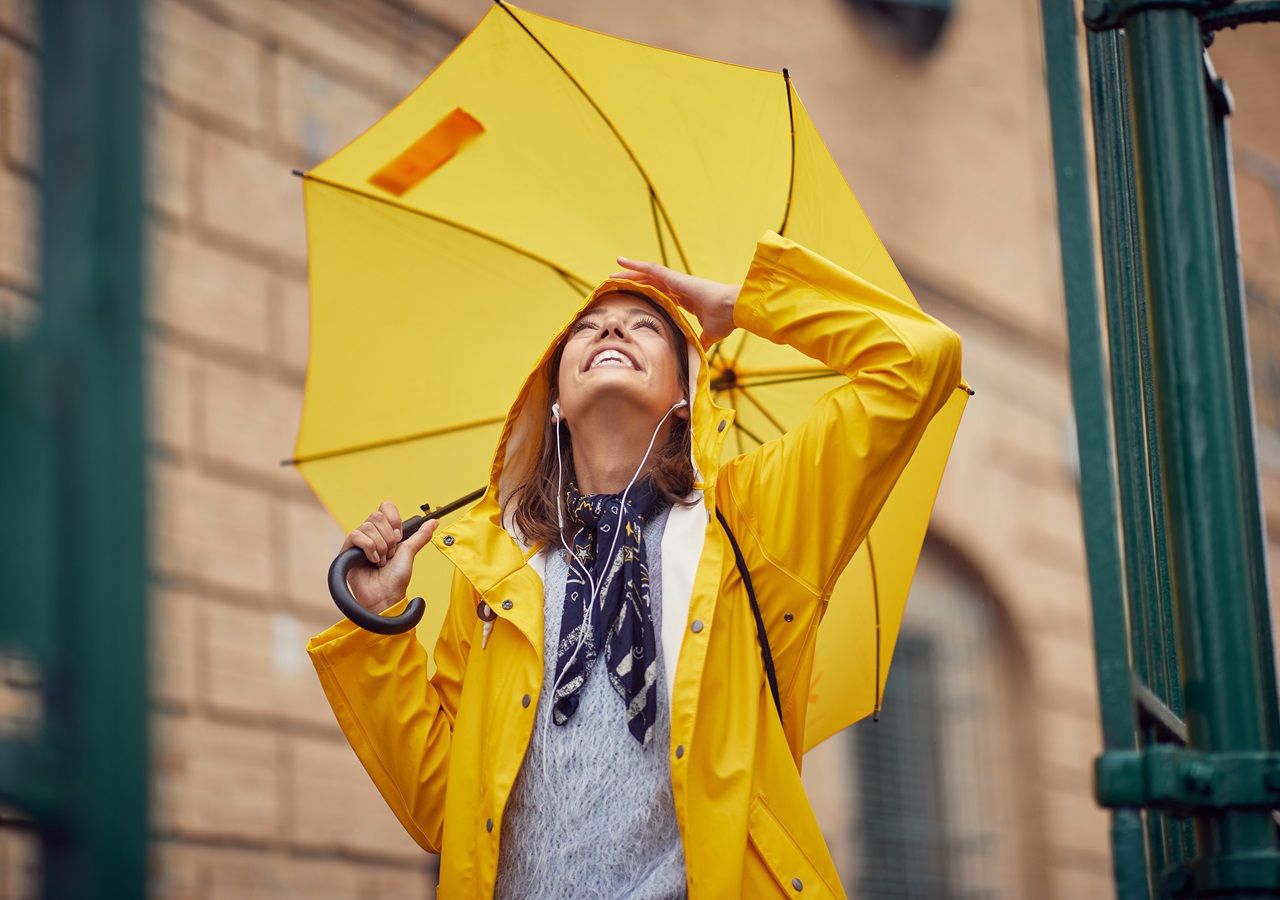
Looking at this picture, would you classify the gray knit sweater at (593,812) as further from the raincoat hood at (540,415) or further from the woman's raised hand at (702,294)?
the woman's raised hand at (702,294)

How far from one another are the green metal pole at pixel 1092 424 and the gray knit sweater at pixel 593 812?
0.87 metres

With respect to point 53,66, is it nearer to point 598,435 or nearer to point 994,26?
point 598,435

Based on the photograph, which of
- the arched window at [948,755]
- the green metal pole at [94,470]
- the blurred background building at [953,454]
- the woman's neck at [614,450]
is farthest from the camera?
the arched window at [948,755]

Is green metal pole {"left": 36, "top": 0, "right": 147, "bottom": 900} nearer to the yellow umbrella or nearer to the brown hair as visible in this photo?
the brown hair

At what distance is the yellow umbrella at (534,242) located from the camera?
3314 millimetres

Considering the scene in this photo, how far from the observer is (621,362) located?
304 centimetres

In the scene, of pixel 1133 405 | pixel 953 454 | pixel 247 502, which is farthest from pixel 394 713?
pixel 953 454

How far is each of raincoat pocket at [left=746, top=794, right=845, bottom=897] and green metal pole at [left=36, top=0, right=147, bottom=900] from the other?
1721 mm

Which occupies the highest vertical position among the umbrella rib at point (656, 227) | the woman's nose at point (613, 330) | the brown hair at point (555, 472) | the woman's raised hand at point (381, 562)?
the umbrella rib at point (656, 227)

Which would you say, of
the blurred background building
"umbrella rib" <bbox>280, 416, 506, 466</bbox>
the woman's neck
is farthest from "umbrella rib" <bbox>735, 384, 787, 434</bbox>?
the blurred background building

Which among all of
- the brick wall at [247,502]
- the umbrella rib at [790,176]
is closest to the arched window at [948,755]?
the brick wall at [247,502]

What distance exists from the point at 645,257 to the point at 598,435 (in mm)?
475

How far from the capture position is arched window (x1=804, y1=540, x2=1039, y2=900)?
26.1 ft

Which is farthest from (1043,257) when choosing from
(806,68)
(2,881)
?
(2,881)
